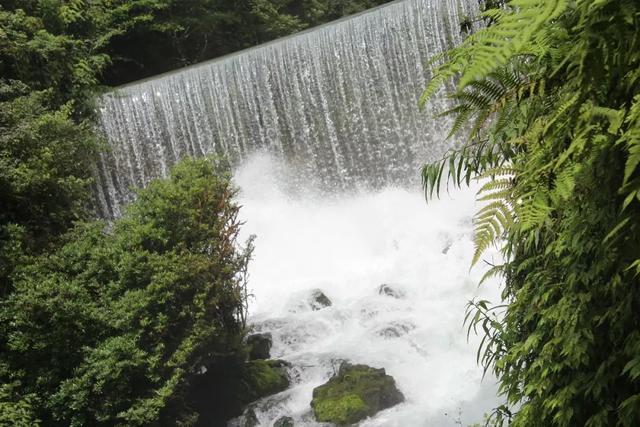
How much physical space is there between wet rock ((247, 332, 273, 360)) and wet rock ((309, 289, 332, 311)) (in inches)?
50.7

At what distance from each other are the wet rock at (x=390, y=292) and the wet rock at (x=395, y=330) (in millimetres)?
1008

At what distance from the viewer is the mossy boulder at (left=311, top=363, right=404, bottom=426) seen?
7102 millimetres

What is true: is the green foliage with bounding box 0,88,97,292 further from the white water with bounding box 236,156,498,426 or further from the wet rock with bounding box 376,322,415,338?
the wet rock with bounding box 376,322,415,338

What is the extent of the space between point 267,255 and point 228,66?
4.66m

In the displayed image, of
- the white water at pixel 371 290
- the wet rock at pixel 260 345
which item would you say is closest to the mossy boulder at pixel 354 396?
the white water at pixel 371 290

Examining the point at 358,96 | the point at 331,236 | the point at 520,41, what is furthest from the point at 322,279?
the point at 520,41

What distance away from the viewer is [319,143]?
14156 mm

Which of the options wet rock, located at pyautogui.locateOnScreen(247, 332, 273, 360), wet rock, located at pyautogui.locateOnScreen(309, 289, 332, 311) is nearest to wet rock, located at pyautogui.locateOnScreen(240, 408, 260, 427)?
wet rock, located at pyautogui.locateOnScreen(247, 332, 273, 360)

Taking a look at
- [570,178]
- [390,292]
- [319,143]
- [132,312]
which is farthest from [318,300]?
[570,178]

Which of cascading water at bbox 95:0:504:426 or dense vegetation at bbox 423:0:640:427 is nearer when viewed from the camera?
dense vegetation at bbox 423:0:640:427

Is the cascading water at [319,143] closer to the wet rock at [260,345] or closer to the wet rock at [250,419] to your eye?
the wet rock at [260,345]

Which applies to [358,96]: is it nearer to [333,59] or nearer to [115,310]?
[333,59]

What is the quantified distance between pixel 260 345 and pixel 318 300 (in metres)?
1.71

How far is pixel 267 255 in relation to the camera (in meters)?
13.3
